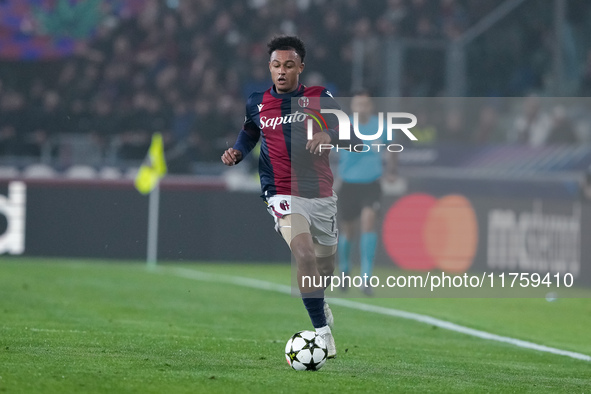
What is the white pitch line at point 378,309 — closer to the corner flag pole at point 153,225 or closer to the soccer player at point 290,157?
the corner flag pole at point 153,225

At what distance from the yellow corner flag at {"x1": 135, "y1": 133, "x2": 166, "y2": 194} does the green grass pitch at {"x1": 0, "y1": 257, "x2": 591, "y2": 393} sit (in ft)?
11.5

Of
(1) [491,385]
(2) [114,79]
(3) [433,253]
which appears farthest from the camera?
(2) [114,79]

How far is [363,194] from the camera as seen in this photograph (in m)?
12.6

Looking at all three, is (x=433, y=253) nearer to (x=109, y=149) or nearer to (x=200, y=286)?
(x=200, y=286)

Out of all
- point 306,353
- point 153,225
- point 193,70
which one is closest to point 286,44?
point 306,353

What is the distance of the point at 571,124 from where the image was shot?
50.5 feet

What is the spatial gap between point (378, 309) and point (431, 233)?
484cm

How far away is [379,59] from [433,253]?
309 cm

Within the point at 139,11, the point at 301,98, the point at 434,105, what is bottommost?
the point at 301,98

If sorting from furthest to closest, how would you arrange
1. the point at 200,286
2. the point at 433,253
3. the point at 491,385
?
the point at 433,253 < the point at 200,286 < the point at 491,385

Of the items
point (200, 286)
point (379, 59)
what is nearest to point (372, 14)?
point (379, 59)

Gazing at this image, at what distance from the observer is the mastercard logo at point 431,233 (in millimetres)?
15227

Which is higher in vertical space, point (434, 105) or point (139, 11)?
point (139, 11)

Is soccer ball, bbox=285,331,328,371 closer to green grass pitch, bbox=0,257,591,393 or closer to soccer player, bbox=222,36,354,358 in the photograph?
green grass pitch, bbox=0,257,591,393
